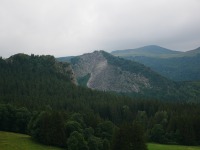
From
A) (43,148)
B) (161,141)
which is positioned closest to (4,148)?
(43,148)

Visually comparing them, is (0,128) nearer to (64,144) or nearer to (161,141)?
(64,144)

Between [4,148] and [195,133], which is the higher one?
[4,148]

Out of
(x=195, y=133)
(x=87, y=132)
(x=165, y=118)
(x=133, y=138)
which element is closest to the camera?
(x=133, y=138)

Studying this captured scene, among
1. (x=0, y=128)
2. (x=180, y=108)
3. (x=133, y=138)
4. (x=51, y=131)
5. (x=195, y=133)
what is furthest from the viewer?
(x=180, y=108)

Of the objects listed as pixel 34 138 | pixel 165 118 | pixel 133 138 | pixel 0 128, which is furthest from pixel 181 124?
pixel 0 128

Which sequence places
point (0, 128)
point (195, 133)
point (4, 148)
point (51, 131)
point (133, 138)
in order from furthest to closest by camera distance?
point (195, 133) → point (0, 128) → point (51, 131) → point (133, 138) → point (4, 148)

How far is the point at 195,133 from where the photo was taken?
5906 inches

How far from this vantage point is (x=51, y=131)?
117250mm

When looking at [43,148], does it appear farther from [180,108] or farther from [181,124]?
→ [180,108]

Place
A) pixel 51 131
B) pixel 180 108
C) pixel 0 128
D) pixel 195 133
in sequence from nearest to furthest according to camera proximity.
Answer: pixel 51 131, pixel 0 128, pixel 195 133, pixel 180 108

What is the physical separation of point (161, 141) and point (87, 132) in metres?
41.8

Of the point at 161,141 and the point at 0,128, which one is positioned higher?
the point at 0,128

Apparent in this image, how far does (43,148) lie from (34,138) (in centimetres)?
1426

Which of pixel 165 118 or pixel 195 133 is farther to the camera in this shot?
pixel 165 118
